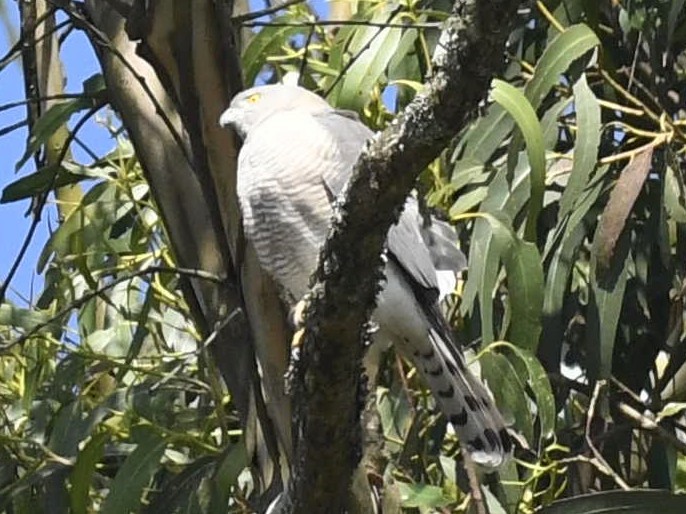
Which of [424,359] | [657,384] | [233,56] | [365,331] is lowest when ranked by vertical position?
[657,384]

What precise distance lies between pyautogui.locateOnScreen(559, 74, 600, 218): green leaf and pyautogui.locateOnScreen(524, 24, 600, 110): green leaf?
6cm

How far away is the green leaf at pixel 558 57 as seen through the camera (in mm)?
2477

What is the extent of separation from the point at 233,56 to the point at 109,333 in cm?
80

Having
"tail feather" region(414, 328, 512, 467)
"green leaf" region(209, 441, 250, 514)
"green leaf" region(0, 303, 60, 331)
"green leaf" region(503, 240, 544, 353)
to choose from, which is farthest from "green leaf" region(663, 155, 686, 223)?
"green leaf" region(0, 303, 60, 331)

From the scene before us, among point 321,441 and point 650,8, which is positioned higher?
point 650,8

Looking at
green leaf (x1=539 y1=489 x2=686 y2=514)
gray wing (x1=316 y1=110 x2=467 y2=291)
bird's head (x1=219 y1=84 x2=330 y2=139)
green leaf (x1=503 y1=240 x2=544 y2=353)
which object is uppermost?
bird's head (x1=219 y1=84 x2=330 y2=139)

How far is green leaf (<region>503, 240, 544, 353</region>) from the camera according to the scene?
2.40 metres

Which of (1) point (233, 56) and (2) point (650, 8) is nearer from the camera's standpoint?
(1) point (233, 56)

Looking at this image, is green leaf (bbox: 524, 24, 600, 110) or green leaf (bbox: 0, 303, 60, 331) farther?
green leaf (bbox: 0, 303, 60, 331)

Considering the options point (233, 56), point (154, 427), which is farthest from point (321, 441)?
point (154, 427)

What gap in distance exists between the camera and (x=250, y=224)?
2438mm

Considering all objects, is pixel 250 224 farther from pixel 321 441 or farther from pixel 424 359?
pixel 321 441

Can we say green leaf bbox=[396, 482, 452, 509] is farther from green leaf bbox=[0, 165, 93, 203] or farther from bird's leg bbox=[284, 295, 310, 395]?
green leaf bbox=[0, 165, 93, 203]

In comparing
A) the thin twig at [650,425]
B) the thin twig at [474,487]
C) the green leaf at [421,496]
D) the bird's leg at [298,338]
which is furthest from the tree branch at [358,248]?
the thin twig at [650,425]
